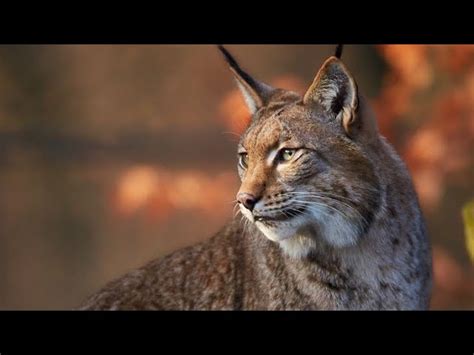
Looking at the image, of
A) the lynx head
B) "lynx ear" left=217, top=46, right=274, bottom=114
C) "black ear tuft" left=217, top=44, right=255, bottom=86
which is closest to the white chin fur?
the lynx head

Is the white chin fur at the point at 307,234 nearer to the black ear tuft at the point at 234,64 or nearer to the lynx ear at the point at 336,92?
the lynx ear at the point at 336,92

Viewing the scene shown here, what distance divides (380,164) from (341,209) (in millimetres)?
331

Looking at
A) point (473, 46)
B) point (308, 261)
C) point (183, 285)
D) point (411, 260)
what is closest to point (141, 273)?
point (183, 285)

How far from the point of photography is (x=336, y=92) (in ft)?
17.3

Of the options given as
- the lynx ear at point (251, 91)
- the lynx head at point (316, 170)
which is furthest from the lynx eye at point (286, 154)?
the lynx ear at point (251, 91)

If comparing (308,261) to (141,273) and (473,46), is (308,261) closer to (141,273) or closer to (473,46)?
(141,273)

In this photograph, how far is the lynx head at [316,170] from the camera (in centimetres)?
511

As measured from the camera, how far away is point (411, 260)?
214 inches

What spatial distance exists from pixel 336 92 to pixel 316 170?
0.38 metres

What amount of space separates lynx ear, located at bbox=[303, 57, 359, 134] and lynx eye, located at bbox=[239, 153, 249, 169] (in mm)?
394

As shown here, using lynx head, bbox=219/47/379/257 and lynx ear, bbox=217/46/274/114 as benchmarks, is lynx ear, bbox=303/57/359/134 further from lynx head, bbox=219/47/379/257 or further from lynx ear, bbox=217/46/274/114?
lynx ear, bbox=217/46/274/114

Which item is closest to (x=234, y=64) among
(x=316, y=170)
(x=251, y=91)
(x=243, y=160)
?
(x=251, y=91)

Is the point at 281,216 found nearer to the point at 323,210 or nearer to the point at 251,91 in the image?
the point at 323,210

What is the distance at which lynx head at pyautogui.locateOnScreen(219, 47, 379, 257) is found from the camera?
5109mm
